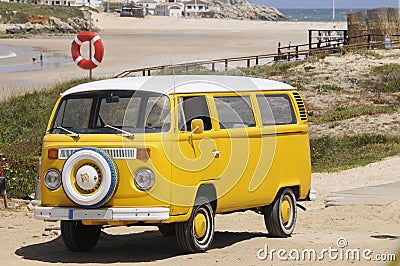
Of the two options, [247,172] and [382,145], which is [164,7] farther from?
[247,172]

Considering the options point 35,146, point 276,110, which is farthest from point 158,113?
point 35,146

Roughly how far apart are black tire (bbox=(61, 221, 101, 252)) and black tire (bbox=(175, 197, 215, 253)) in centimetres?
124

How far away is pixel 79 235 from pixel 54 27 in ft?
327

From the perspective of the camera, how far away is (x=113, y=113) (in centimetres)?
1028

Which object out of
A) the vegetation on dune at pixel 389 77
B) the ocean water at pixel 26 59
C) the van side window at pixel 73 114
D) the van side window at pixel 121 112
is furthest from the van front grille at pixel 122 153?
the ocean water at pixel 26 59

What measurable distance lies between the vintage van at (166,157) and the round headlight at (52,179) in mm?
13

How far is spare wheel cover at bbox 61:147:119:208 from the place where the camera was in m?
9.18

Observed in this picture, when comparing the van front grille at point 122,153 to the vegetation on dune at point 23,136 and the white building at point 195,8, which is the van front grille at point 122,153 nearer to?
the vegetation on dune at point 23,136

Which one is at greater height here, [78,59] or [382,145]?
[78,59]

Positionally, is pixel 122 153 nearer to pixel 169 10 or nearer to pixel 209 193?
pixel 209 193

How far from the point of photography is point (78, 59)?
24844 mm

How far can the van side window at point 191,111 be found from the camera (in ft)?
32.0

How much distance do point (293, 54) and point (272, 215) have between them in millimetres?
31011

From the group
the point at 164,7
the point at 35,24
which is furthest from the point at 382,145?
the point at 164,7
